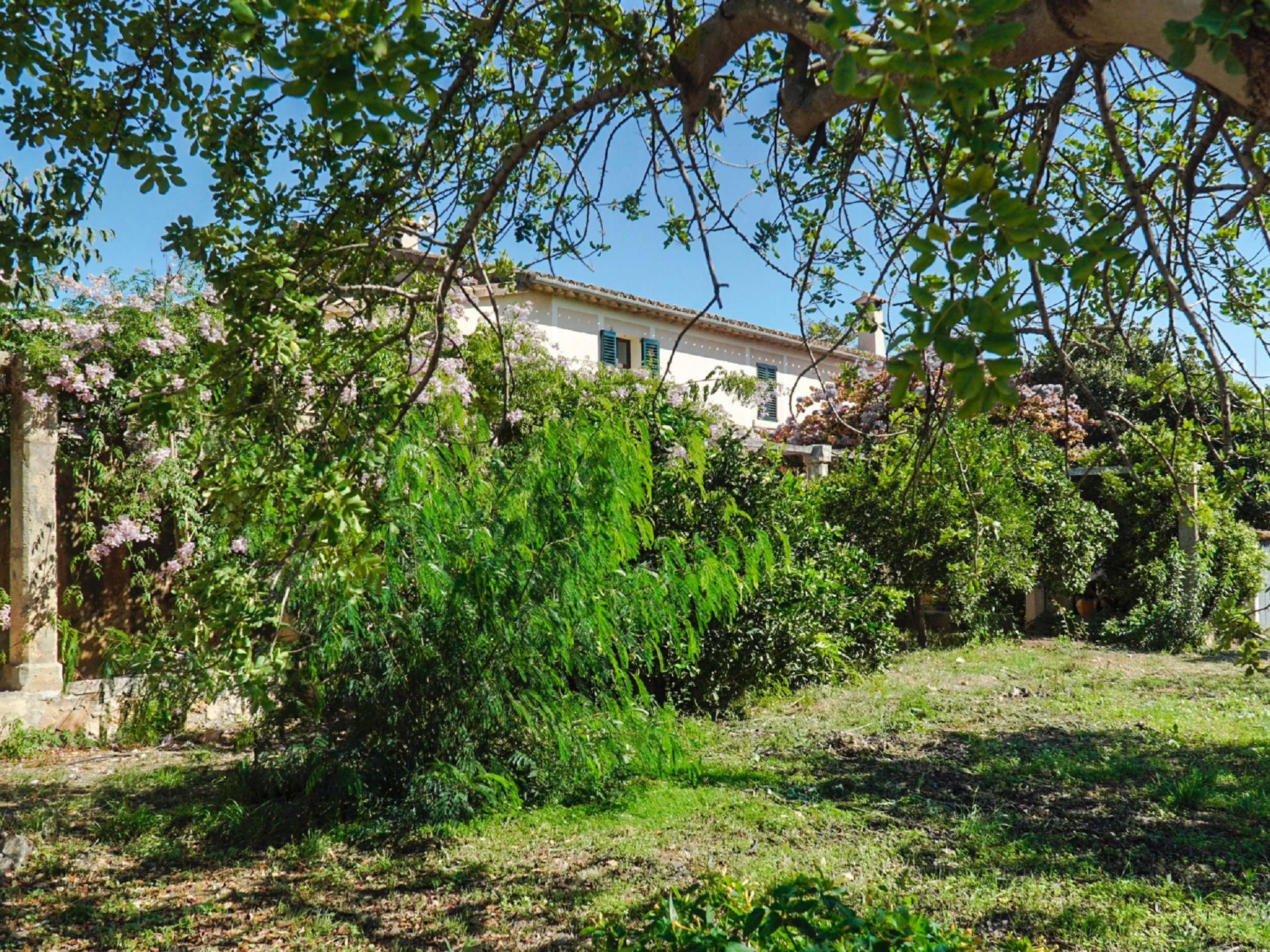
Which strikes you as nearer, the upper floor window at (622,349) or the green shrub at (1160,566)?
the green shrub at (1160,566)

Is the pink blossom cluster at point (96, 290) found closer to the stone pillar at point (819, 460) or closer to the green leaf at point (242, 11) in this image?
the green leaf at point (242, 11)

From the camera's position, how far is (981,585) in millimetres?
10367

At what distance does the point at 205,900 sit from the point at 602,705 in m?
2.07

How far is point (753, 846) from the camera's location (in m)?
4.26

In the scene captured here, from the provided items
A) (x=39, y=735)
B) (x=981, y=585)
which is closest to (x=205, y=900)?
(x=39, y=735)

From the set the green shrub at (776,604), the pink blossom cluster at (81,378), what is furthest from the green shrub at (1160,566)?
the pink blossom cluster at (81,378)

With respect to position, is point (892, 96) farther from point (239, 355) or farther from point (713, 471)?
point (713, 471)

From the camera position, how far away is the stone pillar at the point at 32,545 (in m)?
6.71

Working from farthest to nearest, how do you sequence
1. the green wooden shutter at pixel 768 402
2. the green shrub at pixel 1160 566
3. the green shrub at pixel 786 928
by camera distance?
the green wooden shutter at pixel 768 402, the green shrub at pixel 1160 566, the green shrub at pixel 786 928

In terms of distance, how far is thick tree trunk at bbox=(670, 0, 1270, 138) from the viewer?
Result: 1.52 m

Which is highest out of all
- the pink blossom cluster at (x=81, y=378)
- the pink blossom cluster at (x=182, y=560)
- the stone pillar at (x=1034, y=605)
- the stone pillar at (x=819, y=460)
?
the pink blossom cluster at (x=81, y=378)

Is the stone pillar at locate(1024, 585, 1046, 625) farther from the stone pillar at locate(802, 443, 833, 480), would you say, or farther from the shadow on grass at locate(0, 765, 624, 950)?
the shadow on grass at locate(0, 765, 624, 950)

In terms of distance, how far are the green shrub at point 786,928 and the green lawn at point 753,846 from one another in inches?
34.5

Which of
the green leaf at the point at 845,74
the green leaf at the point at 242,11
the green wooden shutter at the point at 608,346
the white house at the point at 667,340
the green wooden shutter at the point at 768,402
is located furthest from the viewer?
the green wooden shutter at the point at 768,402
